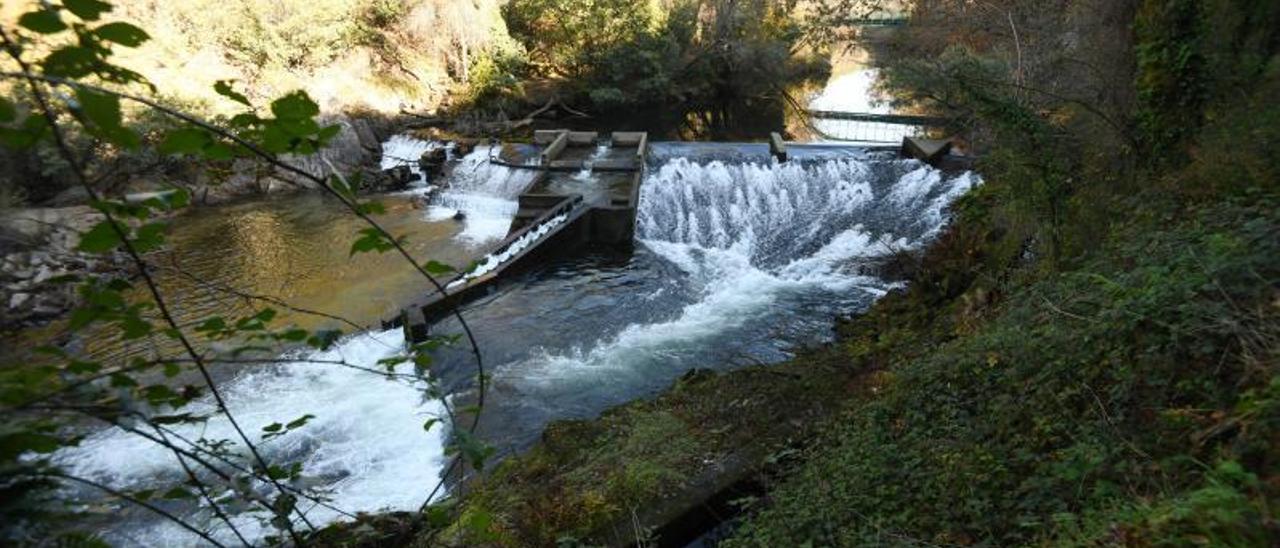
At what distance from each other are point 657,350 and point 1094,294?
5.21m

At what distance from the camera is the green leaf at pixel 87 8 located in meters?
1.15

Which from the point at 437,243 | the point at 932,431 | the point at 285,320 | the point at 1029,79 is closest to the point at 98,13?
the point at 932,431

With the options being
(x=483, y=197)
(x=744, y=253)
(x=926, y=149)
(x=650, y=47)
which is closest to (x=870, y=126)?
(x=650, y=47)

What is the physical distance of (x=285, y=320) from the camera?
9.08 meters

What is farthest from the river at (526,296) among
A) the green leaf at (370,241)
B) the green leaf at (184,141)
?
the green leaf at (184,141)

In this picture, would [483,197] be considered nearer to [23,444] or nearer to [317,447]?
[317,447]

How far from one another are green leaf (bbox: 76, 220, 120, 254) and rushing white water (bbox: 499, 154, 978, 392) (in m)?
6.47

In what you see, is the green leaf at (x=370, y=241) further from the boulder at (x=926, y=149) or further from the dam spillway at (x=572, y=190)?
the boulder at (x=926, y=149)

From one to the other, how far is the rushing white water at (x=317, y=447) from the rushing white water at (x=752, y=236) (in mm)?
1405

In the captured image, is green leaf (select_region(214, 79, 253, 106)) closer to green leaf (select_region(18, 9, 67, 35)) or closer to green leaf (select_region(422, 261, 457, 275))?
green leaf (select_region(18, 9, 67, 35))

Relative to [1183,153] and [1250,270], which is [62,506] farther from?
[1183,153]

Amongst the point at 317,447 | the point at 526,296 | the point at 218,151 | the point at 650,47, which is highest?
the point at 650,47

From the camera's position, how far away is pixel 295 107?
1.32 m

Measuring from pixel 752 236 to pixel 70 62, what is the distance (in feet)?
41.2
